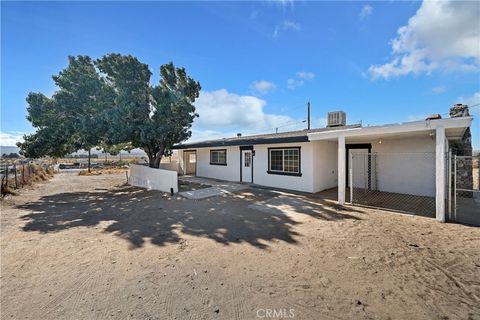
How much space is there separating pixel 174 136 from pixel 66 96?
557 cm

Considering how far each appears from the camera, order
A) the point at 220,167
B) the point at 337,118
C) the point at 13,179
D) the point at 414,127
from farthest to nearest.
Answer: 1. the point at 220,167
2. the point at 337,118
3. the point at 13,179
4. the point at 414,127

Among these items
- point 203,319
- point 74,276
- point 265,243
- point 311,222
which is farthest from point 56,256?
point 311,222

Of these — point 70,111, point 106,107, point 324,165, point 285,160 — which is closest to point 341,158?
point 324,165

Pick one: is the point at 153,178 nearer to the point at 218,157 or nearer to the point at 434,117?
the point at 218,157

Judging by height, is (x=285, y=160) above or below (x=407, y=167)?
above

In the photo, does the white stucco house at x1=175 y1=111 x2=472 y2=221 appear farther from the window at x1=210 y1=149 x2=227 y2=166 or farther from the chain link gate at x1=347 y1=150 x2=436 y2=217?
the window at x1=210 y1=149 x2=227 y2=166

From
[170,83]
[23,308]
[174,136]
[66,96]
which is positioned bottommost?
[23,308]

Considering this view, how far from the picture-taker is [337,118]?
502 inches

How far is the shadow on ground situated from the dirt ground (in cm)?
6

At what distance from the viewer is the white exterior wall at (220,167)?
1337cm

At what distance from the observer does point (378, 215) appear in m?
6.34

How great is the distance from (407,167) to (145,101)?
1341 cm

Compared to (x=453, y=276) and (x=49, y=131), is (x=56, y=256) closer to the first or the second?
(x=453, y=276)

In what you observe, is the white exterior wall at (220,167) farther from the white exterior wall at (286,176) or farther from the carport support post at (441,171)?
the carport support post at (441,171)
